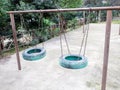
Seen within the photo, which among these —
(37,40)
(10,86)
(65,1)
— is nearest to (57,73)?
(10,86)

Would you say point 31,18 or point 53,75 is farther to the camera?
point 31,18

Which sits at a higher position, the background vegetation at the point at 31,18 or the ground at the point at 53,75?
the background vegetation at the point at 31,18

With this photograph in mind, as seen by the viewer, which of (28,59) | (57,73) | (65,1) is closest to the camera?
(57,73)

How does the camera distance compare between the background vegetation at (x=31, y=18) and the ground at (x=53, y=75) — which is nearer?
the ground at (x=53, y=75)

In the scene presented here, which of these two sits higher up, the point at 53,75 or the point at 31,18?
the point at 31,18

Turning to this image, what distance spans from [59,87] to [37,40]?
3600 mm

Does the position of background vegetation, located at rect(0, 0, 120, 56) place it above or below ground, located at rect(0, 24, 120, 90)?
above

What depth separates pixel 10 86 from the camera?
2898 millimetres

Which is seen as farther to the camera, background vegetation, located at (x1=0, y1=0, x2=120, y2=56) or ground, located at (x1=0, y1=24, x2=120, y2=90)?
background vegetation, located at (x1=0, y1=0, x2=120, y2=56)

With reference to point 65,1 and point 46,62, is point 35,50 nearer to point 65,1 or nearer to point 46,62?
point 46,62

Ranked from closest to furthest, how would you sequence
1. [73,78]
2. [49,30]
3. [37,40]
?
1. [73,78]
2. [37,40]
3. [49,30]

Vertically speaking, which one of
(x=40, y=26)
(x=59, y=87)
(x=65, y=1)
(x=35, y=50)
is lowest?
(x=59, y=87)

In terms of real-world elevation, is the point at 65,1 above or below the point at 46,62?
above

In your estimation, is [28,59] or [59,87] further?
[28,59]
